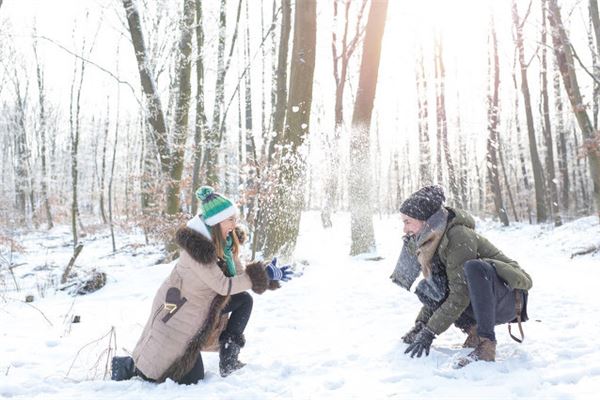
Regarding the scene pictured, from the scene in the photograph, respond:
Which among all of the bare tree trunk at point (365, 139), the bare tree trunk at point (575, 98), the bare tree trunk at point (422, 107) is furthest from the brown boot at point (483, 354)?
the bare tree trunk at point (422, 107)

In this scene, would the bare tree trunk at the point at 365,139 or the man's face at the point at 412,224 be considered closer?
the man's face at the point at 412,224

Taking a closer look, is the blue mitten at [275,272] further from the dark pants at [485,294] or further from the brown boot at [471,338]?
the brown boot at [471,338]

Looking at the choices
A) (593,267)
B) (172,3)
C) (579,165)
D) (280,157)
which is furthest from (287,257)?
(579,165)

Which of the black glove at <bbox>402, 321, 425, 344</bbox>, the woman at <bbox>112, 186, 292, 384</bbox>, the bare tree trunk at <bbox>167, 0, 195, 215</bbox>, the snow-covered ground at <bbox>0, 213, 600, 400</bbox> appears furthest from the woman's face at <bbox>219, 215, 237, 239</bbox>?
the bare tree trunk at <bbox>167, 0, 195, 215</bbox>

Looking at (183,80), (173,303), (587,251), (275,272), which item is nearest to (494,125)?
(587,251)

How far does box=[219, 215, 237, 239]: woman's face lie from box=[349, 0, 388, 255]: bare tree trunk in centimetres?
517

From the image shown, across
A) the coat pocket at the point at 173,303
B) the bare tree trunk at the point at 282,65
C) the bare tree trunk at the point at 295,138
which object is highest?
the bare tree trunk at the point at 282,65

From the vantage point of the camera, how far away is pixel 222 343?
2.89m

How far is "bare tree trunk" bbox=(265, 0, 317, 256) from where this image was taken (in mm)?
6477

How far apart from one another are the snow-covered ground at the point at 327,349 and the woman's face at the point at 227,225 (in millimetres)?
858

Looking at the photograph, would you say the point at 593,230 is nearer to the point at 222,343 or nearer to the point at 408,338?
the point at 408,338

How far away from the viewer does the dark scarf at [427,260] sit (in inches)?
110

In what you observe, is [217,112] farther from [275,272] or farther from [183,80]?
[275,272]

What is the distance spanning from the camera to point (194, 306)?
270 cm
